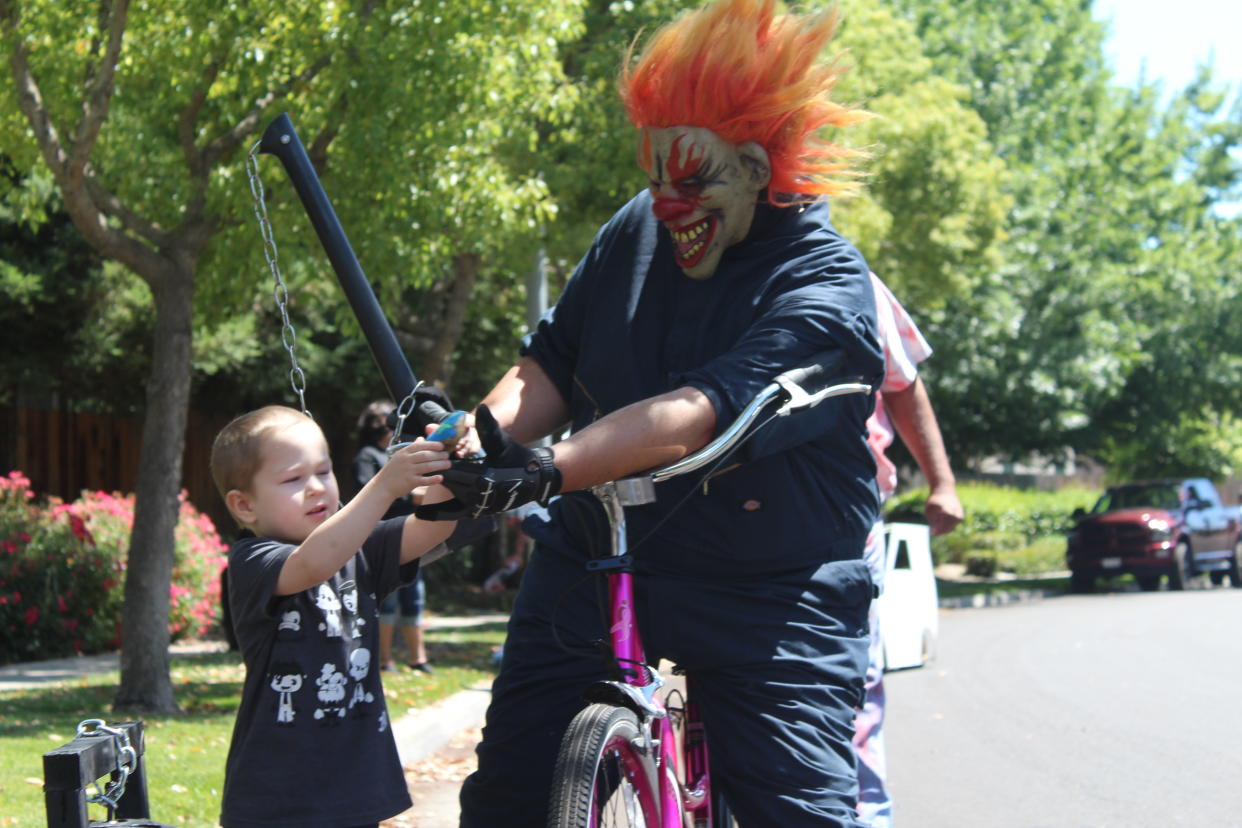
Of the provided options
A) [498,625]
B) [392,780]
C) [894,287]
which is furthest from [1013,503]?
[392,780]

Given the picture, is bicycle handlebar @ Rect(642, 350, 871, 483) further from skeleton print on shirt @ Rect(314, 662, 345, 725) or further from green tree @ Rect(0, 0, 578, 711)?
green tree @ Rect(0, 0, 578, 711)

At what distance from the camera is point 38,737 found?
757 centimetres

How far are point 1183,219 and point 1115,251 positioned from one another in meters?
3.07

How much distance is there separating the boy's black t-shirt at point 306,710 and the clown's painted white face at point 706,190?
1.04m

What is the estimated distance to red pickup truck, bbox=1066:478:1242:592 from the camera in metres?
23.2

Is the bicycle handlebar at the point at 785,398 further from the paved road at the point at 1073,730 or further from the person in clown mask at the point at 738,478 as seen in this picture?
the paved road at the point at 1073,730

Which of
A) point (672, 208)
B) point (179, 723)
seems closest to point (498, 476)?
point (672, 208)

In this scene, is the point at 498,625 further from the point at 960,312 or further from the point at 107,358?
the point at 960,312

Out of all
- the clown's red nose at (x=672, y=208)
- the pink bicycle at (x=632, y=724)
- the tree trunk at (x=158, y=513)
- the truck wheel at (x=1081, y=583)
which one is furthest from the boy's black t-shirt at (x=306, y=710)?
the truck wheel at (x=1081, y=583)

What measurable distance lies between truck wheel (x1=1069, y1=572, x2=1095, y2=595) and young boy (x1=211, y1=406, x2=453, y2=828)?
22094 millimetres

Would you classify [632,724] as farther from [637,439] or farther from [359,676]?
[359,676]

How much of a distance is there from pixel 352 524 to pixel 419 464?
41cm

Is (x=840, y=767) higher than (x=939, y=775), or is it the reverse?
(x=840, y=767)

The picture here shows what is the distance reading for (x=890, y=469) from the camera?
4.86 metres
